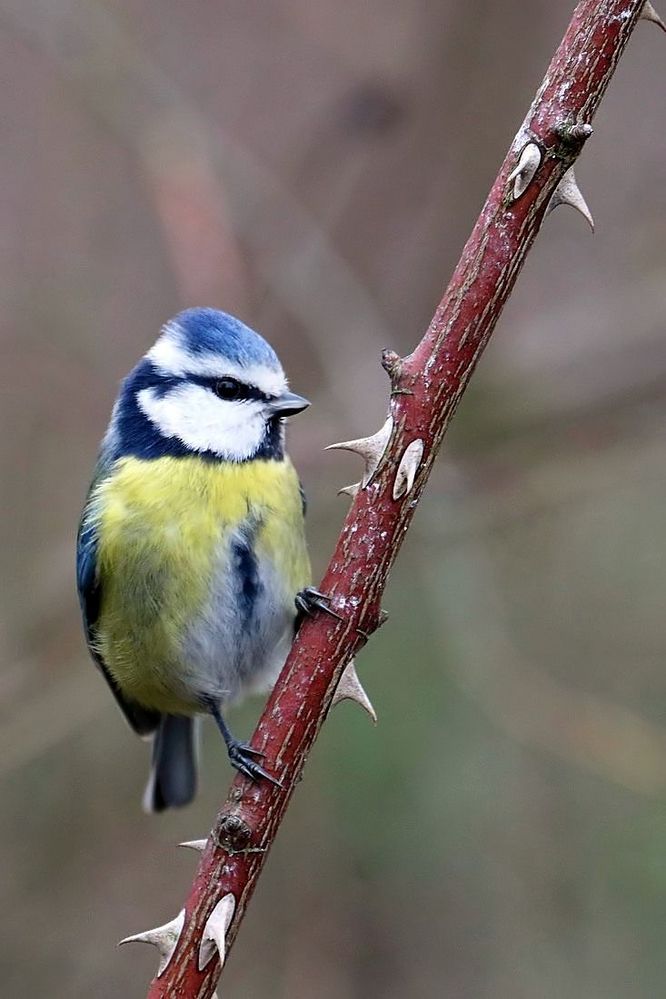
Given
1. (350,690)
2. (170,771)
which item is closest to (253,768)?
(350,690)

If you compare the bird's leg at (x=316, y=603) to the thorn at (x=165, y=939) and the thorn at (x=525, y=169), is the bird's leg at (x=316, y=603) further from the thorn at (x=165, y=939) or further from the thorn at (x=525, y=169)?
the thorn at (x=525, y=169)

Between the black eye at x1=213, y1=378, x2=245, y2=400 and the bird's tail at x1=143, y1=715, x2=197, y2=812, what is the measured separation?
155cm

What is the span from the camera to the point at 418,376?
83.0 inches

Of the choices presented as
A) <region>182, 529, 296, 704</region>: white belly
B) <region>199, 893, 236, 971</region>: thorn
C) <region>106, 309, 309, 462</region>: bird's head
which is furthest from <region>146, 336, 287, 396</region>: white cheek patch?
<region>199, 893, 236, 971</region>: thorn

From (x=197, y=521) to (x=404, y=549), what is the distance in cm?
185

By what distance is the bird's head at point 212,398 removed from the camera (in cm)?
359

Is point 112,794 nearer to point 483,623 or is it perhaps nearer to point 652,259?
point 483,623

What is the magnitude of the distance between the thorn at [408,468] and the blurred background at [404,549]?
2.68 metres

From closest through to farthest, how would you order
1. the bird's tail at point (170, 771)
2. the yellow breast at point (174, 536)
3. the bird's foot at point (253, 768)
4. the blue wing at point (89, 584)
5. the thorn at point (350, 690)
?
1. the bird's foot at point (253, 768)
2. the thorn at point (350, 690)
3. the yellow breast at point (174, 536)
4. the blue wing at point (89, 584)
5. the bird's tail at point (170, 771)

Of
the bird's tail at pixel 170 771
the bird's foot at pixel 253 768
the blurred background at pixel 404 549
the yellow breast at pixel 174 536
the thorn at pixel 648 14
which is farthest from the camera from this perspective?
the blurred background at pixel 404 549

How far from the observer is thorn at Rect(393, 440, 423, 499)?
2100 mm

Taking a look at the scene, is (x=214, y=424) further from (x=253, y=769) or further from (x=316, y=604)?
(x=253, y=769)

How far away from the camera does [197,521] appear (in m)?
3.50

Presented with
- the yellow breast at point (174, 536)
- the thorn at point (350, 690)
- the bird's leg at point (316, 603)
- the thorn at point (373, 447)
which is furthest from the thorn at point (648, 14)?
the yellow breast at point (174, 536)
